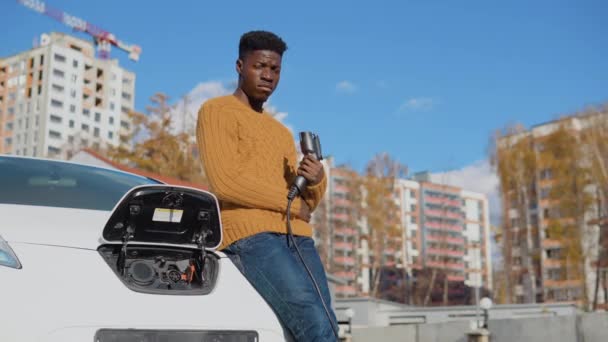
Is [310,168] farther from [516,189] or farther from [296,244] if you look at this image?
[516,189]

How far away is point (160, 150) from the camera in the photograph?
37.9 metres

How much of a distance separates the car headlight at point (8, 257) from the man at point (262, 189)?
0.59 m

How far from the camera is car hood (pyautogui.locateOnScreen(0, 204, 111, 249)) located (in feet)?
6.12

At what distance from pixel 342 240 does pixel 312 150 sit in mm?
54923

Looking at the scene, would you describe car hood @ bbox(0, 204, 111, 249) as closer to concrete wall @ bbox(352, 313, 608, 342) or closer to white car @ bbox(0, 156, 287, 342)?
white car @ bbox(0, 156, 287, 342)

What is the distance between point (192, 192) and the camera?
208 cm

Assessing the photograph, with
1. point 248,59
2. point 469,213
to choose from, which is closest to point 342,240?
point 248,59

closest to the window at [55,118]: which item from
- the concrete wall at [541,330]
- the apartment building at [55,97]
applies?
the apartment building at [55,97]

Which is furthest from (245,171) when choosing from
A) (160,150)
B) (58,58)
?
(58,58)

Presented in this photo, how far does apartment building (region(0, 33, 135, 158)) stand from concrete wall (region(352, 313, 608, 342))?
2759 inches

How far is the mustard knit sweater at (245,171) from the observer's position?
2121mm

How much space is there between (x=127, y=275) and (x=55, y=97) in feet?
302

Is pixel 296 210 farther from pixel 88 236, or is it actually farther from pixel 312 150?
pixel 88 236

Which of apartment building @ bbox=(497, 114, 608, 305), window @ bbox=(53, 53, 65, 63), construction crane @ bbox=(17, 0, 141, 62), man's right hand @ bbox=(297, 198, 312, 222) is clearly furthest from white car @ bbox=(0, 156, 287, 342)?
construction crane @ bbox=(17, 0, 141, 62)
